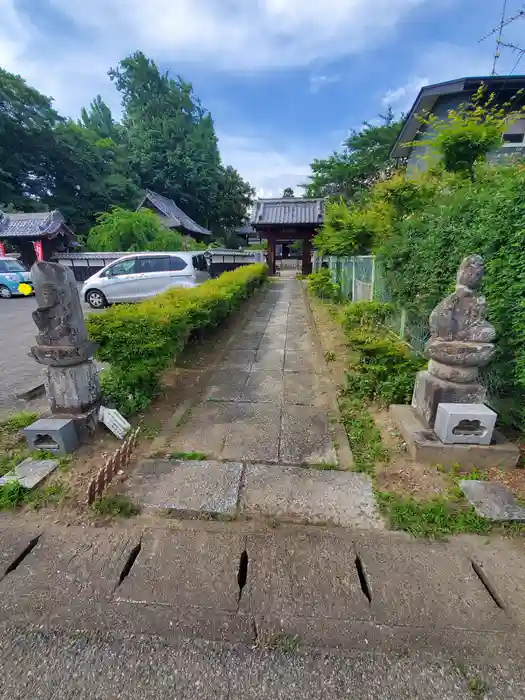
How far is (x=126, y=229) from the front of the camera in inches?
730

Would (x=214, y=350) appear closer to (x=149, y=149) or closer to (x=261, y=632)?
(x=261, y=632)

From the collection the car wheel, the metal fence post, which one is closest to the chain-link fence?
the metal fence post

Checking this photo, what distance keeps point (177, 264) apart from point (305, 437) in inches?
287

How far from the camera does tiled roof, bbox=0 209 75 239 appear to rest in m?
17.7

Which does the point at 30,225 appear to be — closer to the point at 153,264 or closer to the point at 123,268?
the point at 123,268

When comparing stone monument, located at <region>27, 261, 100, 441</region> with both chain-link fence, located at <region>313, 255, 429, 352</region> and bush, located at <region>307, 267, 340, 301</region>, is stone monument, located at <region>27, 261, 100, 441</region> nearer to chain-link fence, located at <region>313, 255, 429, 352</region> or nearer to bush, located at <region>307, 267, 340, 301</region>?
chain-link fence, located at <region>313, 255, 429, 352</region>

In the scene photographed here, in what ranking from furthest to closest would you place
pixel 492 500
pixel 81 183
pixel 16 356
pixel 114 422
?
pixel 81 183, pixel 16 356, pixel 114 422, pixel 492 500

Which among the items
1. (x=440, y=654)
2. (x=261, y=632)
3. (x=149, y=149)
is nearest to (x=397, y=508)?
(x=440, y=654)

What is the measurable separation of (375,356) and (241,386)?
70.9 inches

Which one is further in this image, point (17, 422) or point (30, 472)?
point (17, 422)

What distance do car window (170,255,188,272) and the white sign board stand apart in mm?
6529

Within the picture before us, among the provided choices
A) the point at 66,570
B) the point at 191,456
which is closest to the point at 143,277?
the point at 191,456

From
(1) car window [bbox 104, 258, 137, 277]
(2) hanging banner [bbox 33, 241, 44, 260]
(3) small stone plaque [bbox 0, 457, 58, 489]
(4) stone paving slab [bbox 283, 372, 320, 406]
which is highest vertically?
(2) hanging banner [bbox 33, 241, 44, 260]

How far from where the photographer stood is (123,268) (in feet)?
31.3
